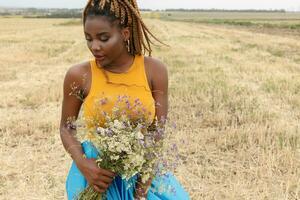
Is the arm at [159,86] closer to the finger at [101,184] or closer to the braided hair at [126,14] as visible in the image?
the braided hair at [126,14]

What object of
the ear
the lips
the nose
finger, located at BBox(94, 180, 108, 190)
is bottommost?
finger, located at BBox(94, 180, 108, 190)

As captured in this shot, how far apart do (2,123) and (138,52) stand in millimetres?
5130

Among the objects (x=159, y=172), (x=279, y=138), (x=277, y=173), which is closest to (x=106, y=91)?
(x=159, y=172)

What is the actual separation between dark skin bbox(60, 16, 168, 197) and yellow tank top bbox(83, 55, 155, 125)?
3 centimetres

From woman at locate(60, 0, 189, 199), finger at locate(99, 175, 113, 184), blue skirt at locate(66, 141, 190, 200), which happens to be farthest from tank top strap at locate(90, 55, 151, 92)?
finger at locate(99, 175, 113, 184)

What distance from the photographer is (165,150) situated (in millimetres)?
2164

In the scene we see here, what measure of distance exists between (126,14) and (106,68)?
0.93 ft

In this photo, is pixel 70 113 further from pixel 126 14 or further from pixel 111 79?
pixel 126 14

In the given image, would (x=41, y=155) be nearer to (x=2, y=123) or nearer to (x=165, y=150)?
(x=2, y=123)

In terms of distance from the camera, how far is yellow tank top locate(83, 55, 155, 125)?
229 cm

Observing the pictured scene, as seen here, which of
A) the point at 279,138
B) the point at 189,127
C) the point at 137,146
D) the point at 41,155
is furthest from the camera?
the point at 189,127

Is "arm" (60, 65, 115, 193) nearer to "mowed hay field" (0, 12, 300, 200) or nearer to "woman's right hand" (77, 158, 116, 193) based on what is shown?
"woman's right hand" (77, 158, 116, 193)

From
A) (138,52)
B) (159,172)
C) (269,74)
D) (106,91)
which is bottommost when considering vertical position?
(269,74)

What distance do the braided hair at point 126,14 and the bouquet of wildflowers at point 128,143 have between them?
41 centimetres
